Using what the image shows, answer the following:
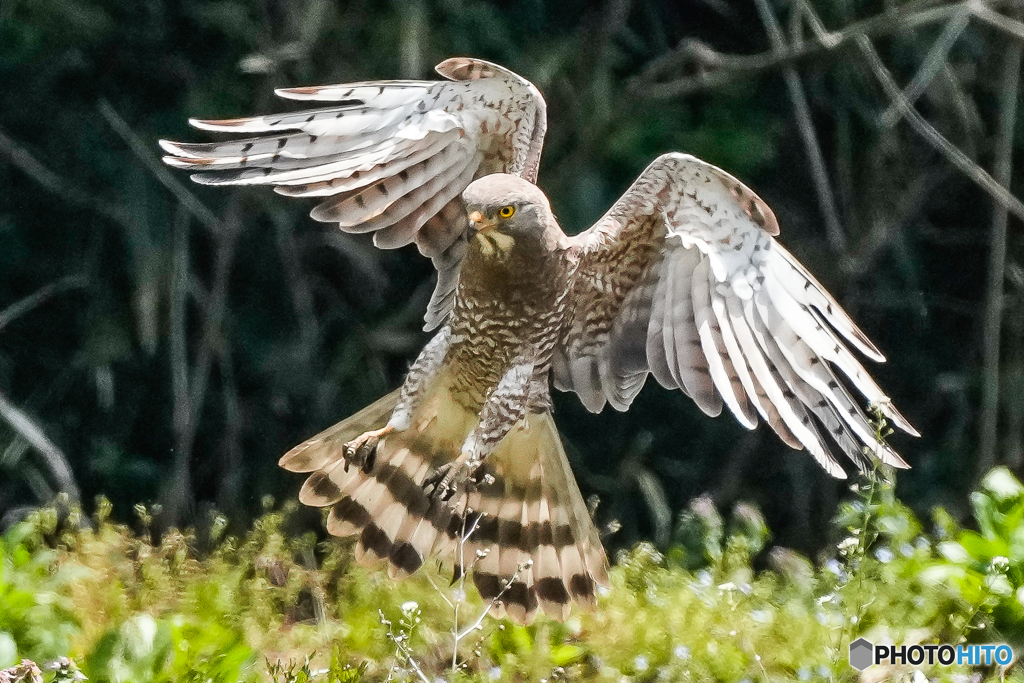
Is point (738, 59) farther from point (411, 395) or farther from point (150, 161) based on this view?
point (150, 161)

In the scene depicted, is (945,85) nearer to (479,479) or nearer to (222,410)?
(479,479)

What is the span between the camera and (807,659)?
356 cm

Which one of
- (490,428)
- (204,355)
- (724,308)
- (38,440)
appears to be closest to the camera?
(724,308)

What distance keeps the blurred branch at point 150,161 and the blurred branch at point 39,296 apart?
21.7 inches

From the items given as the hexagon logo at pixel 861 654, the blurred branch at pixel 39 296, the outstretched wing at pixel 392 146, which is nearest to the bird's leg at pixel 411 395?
the outstretched wing at pixel 392 146

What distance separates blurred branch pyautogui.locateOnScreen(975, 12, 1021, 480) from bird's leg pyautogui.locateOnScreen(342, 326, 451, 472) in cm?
262

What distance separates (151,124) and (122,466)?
1418 mm

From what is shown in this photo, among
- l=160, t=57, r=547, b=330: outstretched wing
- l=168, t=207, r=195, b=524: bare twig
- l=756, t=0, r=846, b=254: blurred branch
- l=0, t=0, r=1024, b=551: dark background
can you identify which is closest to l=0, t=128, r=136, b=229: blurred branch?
l=0, t=0, r=1024, b=551: dark background

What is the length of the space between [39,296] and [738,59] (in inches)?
117

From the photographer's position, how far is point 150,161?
461cm

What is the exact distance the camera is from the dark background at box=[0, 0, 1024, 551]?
4.57m

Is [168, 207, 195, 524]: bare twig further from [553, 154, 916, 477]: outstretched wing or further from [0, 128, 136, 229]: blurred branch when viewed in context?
[553, 154, 916, 477]: outstretched wing

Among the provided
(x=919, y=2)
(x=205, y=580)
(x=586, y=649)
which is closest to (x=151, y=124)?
(x=205, y=580)

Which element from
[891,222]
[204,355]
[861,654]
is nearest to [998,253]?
[891,222]
